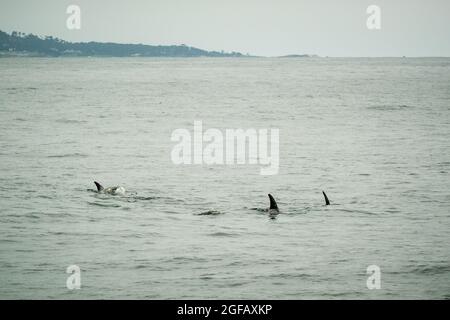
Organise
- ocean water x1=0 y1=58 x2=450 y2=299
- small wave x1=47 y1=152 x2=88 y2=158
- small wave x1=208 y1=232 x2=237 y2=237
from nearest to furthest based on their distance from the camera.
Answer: ocean water x1=0 y1=58 x2=450 y2=299 < small wave x1=208 y1=232 x2=237 y2=237 < small wave x1=47 y1=152 x2=88 y2=158

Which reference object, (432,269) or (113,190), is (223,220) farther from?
(432,269)

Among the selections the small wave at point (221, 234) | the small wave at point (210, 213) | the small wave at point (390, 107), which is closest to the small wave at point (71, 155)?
the small wave at point (210, 213)

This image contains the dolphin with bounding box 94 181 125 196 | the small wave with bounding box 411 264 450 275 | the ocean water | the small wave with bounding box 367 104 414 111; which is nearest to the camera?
the ocean water

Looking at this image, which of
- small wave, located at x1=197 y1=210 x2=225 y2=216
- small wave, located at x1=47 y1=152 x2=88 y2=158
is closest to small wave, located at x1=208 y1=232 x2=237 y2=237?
small wave, located at x1=197 y1=210 x2=225 y2=216

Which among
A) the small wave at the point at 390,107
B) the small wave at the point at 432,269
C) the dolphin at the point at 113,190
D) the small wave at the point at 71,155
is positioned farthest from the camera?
the small wave at the point at 390,107

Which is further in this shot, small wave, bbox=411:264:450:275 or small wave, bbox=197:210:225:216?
small wave, bbox=197:210:225:216

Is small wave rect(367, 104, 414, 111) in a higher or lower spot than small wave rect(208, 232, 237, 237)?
higher

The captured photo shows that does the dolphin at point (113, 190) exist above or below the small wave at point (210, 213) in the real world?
above

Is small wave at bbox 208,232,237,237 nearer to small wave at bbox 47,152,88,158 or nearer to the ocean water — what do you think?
the ocean water

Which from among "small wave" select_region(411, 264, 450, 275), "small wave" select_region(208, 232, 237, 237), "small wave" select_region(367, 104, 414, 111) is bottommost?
"small wave" select_region(411, 264, 450, 275)

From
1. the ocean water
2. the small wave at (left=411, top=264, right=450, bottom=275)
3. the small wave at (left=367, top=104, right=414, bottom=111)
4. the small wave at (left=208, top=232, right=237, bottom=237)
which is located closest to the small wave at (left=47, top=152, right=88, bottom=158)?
the ocean water

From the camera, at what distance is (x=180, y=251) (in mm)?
16234

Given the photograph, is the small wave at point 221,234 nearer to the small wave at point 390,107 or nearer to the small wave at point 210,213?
the small wave at point 210,213
